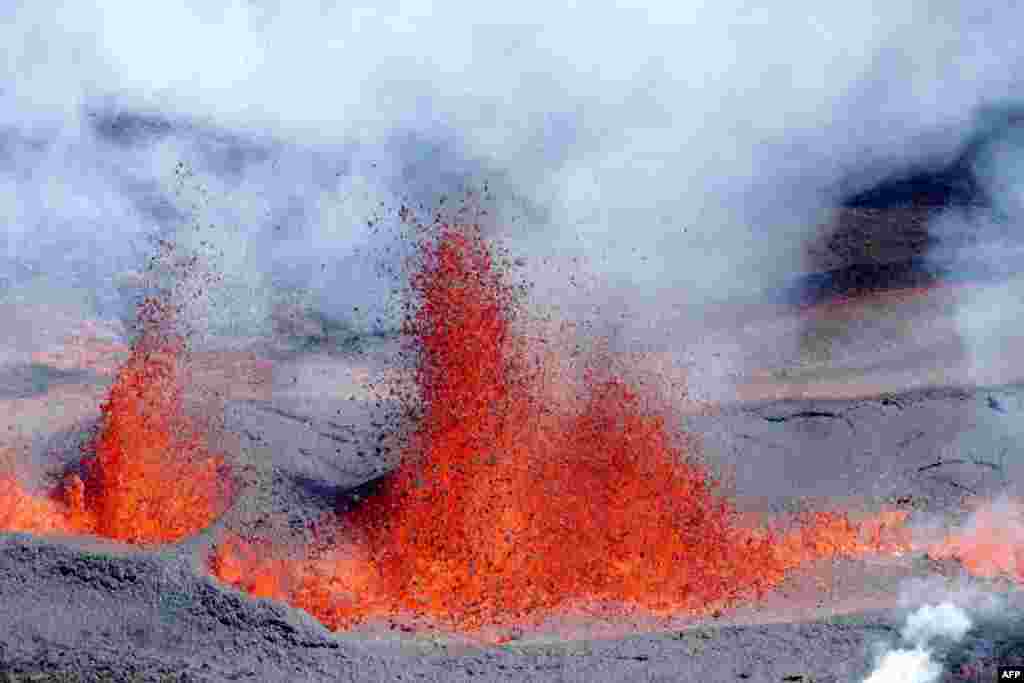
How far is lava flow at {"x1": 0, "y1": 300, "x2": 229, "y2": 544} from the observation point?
12555 millimetres

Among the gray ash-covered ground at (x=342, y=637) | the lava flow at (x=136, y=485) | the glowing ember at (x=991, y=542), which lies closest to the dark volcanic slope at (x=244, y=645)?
the gray ash-covered ground at (x=342, y=637)

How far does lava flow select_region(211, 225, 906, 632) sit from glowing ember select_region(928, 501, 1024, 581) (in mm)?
486

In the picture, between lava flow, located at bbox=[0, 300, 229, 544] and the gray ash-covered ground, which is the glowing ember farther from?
lava flow, located at bbox=[0, 300, 229, 544]

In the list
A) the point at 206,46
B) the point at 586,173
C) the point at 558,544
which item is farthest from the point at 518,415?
the point at 206,46

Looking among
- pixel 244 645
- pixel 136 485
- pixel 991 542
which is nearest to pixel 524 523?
pixel 136 485

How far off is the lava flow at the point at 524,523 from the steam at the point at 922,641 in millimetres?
1817

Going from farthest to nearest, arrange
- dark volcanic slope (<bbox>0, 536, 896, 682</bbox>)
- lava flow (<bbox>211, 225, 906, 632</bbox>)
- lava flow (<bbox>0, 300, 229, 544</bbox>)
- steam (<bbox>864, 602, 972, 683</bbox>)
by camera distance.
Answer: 1. lava flow (<bbox>0, 300, 229, 544</bbox>)
2. lava flow (<bbox>211, 225, 906, 632</bbox>)
3. steam (<bbox>864, 602, 972, 683</bbox>)
4. dark volcanic slope (<bbox>0, 536, 896, 682</bbox>)

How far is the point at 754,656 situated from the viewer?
10.3 meters

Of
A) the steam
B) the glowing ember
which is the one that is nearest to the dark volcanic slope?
the steam

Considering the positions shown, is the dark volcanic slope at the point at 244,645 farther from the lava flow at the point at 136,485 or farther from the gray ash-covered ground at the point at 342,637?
the lava flow at the point at 136,485

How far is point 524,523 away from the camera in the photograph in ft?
42.6

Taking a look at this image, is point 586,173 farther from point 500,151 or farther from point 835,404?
point 835,404

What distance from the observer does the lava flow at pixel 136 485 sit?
12.6 m

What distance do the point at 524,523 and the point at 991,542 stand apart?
4105 mm
